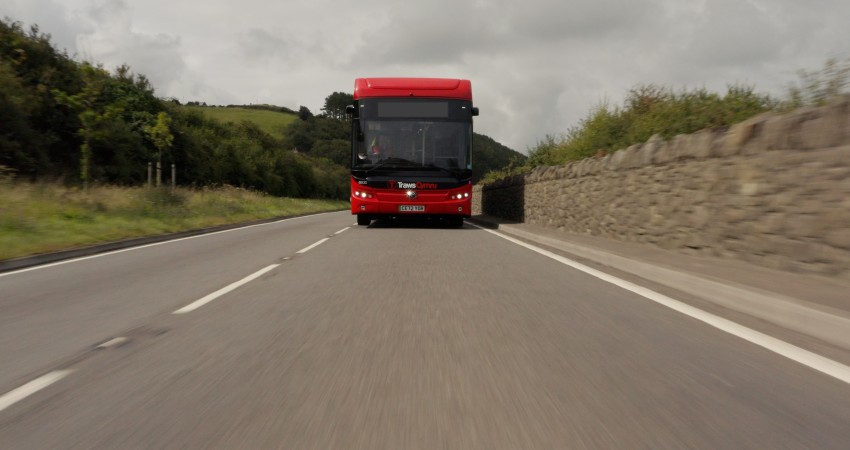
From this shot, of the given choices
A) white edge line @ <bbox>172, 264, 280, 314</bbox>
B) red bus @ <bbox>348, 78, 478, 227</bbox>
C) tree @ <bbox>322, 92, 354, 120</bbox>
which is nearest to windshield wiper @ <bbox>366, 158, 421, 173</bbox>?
red bus @ <bbox>348, 78, 478, 227</bbox>

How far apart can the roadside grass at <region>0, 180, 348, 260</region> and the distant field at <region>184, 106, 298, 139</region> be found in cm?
8448

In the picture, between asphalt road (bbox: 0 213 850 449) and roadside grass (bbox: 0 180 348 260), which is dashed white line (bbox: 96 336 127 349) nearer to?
asphalt road (bbox: 0 213 850 449)

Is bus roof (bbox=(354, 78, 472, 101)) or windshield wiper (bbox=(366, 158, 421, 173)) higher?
bus roof (bbox=(354, 78, 472, 101))

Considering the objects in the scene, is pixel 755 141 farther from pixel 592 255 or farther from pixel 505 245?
pixel 505 245

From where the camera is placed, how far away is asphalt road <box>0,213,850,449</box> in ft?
9.84

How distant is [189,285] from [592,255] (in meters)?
5.99

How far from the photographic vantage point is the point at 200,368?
414 cm

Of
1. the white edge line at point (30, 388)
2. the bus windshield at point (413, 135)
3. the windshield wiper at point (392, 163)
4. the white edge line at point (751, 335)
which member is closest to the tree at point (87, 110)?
the bus windshield at point (413, 135)

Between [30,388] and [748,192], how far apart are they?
7.48 meters

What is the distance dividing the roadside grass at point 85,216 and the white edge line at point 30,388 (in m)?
7.87

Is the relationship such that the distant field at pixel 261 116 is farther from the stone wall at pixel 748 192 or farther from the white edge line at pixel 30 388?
the white edge line at pixel 30 388

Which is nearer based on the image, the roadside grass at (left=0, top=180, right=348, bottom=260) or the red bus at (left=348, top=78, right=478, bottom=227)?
the roadside grass at (left=0, top=180, right=348, bottom=260)

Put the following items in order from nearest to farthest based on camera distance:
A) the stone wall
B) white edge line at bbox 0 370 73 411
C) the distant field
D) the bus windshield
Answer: white edge line at bbox 0 370 73 411, the stone wall, the bus windshield, the distant field

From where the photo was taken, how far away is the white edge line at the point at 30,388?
11.3ft
